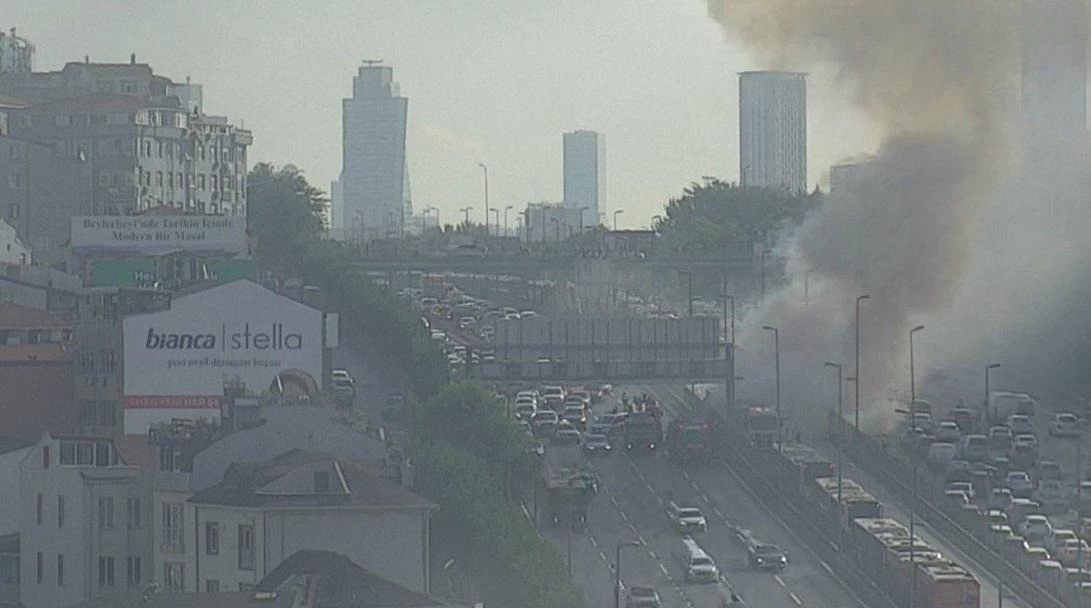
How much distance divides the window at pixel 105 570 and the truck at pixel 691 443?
2522cm

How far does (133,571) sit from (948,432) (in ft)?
103

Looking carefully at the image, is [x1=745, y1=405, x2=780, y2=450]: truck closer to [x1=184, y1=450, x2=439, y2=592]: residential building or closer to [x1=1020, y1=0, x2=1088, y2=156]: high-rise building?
[x1=184, y1=450, x2=439, y2=592]: residential building

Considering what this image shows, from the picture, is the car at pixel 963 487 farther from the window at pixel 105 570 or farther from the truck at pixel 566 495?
the window at pixel 105 570

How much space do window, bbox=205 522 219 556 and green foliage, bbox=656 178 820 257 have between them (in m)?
94.4

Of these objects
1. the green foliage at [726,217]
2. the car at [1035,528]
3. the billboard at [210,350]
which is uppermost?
the green foliage at [726,217]

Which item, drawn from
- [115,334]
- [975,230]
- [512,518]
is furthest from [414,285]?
[512,518]

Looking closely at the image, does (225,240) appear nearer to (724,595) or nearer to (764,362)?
(764,362)

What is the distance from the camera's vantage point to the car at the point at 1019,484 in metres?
68.0

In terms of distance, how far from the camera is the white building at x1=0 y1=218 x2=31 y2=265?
276 ft

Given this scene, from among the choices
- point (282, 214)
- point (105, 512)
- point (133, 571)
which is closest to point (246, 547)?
point (133, 571)

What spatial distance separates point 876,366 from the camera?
88.1m

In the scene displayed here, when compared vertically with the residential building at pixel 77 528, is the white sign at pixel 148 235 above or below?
above

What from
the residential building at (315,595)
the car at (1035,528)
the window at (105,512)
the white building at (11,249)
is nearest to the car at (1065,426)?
the car at (1035,528)

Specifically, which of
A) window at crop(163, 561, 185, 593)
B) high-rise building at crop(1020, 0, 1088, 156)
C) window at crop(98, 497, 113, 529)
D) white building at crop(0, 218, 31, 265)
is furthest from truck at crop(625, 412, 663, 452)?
high-rise building at crop(1020, 0, 1088, 156)
